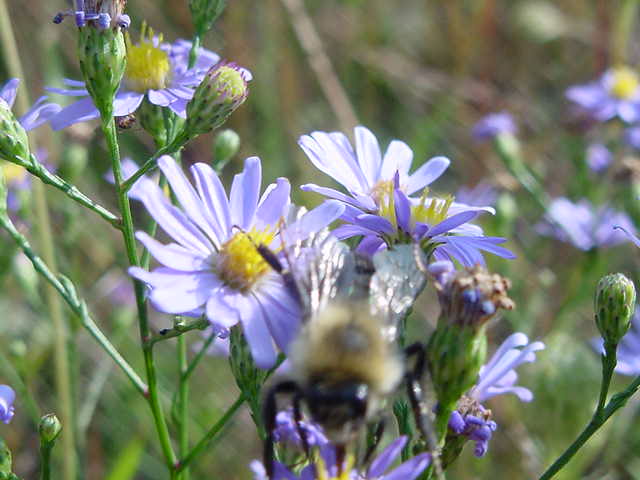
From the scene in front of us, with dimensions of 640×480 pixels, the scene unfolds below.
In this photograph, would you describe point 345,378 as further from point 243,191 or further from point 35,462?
point 35,462

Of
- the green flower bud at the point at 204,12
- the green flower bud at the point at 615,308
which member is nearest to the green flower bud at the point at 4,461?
the green flower bud at the point at 204,12

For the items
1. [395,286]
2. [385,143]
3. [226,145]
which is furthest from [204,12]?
[385,143]

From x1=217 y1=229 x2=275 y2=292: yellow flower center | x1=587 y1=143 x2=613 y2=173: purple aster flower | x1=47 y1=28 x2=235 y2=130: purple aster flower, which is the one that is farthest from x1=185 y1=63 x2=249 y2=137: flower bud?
x1=587 y1=143 x2=613 y2=173: purple aster flower

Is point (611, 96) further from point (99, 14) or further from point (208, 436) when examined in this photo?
point (208, 436)

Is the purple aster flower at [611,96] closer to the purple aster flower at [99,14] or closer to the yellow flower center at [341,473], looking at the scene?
the purple aster flower at [99,14]

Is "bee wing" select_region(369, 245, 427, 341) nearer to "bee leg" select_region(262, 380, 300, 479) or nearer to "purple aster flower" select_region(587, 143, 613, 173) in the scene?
"bee leg" select_region(262, 380, 300, 479)
